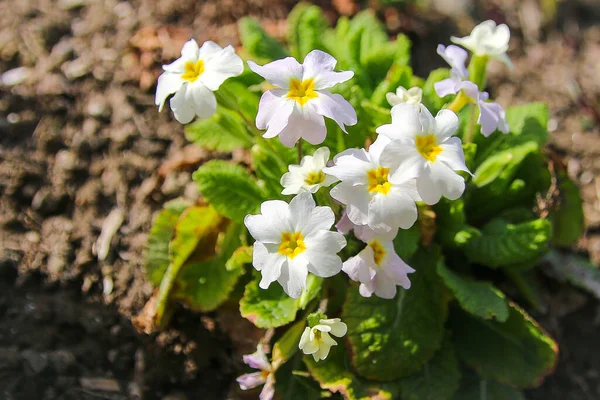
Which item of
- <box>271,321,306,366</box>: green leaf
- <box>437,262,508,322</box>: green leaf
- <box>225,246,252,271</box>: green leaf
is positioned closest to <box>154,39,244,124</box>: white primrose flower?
<box>225,246,252,271</box>: green leaf

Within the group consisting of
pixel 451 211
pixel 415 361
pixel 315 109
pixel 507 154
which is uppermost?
pixel 315 109

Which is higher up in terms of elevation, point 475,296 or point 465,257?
point 475,296

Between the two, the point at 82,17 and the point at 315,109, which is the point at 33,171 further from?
the point at 315,109

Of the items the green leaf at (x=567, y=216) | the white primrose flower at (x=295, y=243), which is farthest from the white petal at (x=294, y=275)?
the green leaf at (x=567, y=216)

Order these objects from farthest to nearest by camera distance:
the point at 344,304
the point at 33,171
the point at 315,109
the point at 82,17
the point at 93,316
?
the point at 82,17
the point at 33,171
the point at 93,316
the point at 344,304
the point at 315,109

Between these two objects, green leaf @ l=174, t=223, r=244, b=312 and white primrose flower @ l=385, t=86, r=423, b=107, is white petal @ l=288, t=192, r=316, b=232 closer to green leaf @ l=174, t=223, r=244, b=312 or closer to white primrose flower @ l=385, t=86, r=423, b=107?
white primrose flower @ l=385, t=86, r=423, b=107

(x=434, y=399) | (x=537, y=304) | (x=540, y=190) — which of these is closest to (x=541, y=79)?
(x=540, y=190)
